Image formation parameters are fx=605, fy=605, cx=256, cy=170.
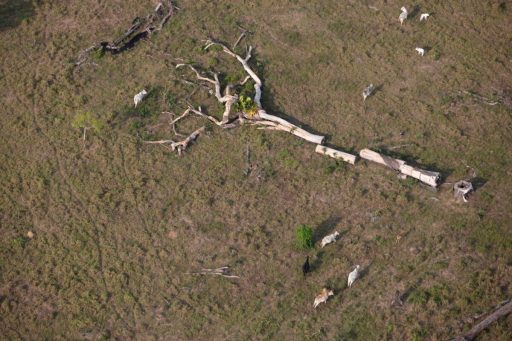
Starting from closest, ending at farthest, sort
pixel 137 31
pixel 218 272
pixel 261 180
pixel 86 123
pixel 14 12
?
pixel 218 272 → pixel 261 180 → pixel 86 123 → pixel 137 31 → pixel 14 12

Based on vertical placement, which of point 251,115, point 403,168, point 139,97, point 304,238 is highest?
point 139,97

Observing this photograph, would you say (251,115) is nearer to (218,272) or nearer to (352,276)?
(218,272)

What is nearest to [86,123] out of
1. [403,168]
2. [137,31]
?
[137,31]

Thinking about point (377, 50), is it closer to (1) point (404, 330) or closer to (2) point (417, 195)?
(2) point (417, 195)

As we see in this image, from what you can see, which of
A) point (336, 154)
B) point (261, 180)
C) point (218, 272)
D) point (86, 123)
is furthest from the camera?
point (86, 123)

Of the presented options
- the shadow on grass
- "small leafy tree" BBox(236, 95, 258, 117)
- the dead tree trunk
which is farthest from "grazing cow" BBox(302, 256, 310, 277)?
the shadow on grass

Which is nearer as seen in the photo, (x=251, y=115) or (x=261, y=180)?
(x=261, y=180)

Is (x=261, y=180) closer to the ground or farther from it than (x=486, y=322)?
farther from it
